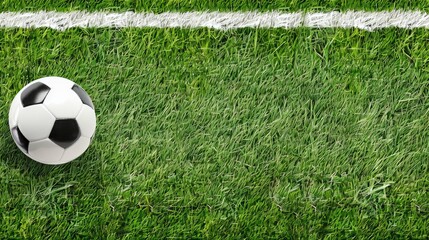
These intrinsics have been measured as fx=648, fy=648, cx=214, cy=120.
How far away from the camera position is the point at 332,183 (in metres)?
3.77

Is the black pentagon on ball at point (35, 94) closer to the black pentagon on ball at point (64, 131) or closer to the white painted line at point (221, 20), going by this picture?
the black pentagon on ball at point (64, 131)

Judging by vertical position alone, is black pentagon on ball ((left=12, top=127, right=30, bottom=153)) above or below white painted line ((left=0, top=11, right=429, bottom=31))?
below

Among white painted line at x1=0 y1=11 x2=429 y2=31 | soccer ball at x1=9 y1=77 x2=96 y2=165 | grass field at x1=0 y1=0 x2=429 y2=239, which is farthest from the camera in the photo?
white painted line at x1=0 y1=11 x2=429 y2=31

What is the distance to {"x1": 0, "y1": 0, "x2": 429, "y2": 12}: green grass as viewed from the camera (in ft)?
13.6

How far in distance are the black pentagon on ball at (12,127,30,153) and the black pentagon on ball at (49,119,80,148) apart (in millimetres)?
159

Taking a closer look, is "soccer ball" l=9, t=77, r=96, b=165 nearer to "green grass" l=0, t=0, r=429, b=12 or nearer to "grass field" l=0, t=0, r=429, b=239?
"grass field" l=0, t=0, r=429, b=239

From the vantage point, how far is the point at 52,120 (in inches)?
Answer: 136

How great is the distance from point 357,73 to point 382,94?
20cm

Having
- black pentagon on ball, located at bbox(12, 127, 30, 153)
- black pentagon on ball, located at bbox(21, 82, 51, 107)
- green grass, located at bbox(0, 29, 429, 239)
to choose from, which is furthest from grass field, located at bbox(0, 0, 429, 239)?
black pentagon on ball, located at bbox(21, 82, 51, 107)

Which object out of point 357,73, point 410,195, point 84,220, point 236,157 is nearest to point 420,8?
point 357,73

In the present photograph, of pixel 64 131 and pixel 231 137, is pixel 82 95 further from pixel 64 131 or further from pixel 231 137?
pixel 231 137

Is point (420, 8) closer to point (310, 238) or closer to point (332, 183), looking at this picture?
point (332, 183)

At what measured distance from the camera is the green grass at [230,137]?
374 cm

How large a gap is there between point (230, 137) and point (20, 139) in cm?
120
